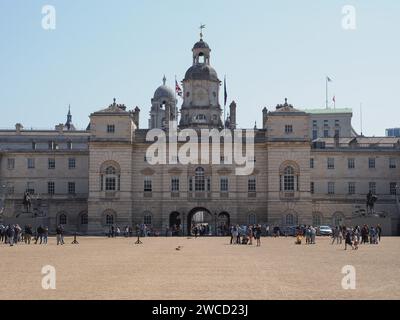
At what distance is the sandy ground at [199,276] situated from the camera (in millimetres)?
23500

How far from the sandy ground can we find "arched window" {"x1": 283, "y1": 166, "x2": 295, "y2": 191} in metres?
42.6

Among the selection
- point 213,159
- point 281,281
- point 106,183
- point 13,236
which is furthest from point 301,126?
point 281,281

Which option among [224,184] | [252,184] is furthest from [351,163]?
[224,184]

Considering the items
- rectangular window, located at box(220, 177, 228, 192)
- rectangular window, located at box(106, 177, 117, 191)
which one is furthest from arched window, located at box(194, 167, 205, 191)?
rectangular window, located at box(106, 177, 117, 191)

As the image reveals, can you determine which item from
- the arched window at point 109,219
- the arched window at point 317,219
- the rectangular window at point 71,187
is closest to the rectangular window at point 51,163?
the rectangular window at point 71,187

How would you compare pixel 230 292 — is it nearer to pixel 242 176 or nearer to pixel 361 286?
pixel 361 286

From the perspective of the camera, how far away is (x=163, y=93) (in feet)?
434

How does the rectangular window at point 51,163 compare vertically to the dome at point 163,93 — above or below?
below

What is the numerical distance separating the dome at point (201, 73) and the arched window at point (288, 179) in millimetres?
17115

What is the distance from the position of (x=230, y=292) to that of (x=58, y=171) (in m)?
72.7

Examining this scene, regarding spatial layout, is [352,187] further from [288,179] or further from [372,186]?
A: [288,179]

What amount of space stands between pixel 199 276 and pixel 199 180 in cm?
5809

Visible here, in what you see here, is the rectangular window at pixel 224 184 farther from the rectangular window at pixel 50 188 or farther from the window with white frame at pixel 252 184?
the rectangular window at pixel 50 188

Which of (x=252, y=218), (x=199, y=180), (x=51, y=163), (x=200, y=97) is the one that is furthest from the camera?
(x=200, y=97)
